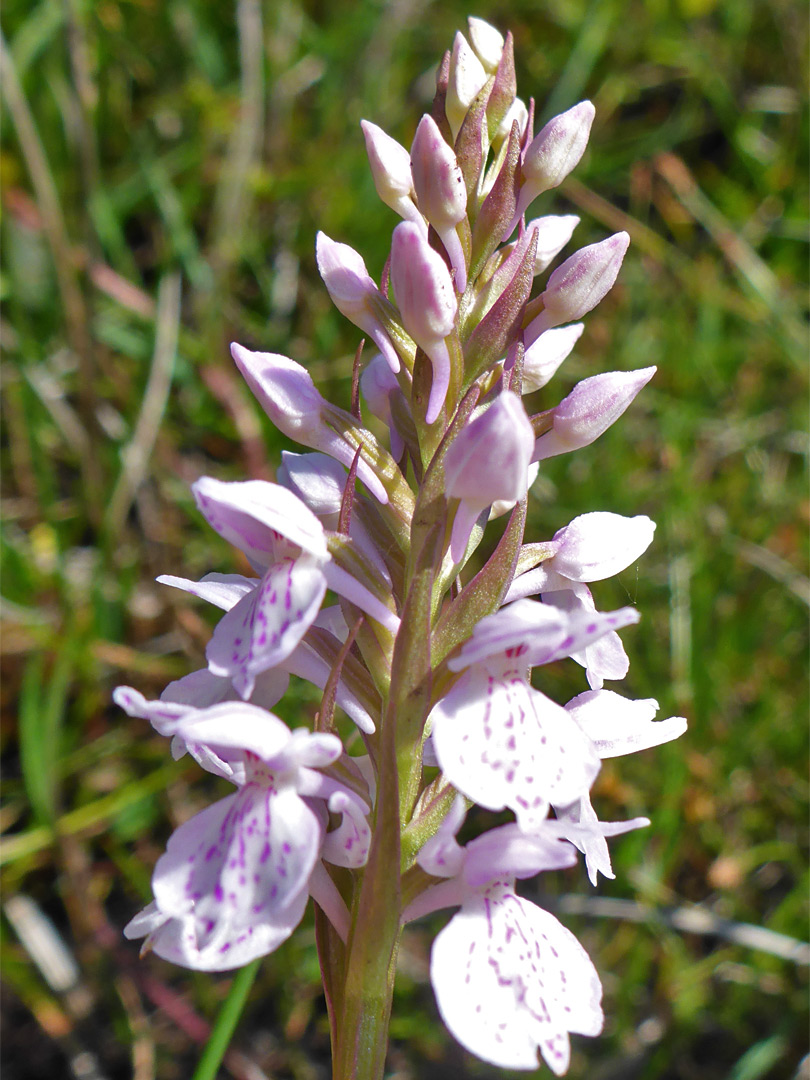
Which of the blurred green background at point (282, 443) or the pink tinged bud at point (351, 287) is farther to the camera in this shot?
the blurred green background at point (282, 443)

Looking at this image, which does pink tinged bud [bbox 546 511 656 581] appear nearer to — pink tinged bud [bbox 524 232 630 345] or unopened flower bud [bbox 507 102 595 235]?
pink tinged bud [bbox 524 232 630 345]

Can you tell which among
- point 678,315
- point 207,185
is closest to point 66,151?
point 207,185

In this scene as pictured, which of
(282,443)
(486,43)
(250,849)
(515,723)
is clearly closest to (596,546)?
(515,723)

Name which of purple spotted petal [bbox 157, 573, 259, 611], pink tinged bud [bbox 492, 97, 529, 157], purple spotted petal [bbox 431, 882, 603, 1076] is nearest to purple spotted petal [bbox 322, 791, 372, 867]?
purple spotted petal [bbox 431, 882, 603, 1076]

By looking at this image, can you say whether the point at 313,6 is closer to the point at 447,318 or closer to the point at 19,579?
the point at 19,579

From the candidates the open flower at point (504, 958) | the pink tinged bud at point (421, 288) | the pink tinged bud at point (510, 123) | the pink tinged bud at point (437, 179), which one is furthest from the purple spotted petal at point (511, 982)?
the pink tinged bud at point (510, 123)

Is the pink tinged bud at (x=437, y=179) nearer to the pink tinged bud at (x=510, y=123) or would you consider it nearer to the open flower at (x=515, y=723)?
the pink tinged bud at (x=510, y=123)

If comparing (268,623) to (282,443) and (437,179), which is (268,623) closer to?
(437,179)
